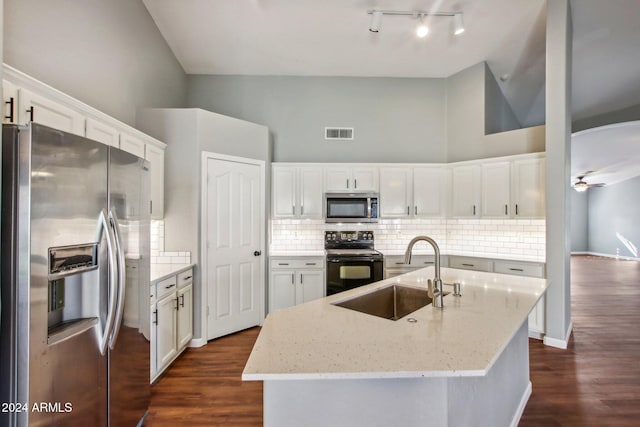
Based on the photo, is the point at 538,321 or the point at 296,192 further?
the point at 296,192

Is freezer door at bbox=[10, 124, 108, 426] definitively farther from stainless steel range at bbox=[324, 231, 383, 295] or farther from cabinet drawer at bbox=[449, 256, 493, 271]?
cabinet drawer at bbox=[449, 256, 493, 271]

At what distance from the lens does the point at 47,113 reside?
5.53 ft

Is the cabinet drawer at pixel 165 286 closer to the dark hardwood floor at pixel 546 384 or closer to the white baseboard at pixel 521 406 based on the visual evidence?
the dark hardwood floor at pixel 546 384

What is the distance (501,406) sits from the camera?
5.86 feet

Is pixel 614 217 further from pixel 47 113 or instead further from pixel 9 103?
pixel 9 103

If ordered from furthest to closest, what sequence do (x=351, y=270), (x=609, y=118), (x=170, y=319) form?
(x=609, y=118) → (x=351, y=270) → (x=170, y=319)

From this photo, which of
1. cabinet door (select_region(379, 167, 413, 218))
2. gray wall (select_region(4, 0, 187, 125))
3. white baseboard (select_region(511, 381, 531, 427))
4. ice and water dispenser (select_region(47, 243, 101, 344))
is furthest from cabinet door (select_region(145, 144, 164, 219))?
white baseboard (select_region(511, 381, 531, 427))

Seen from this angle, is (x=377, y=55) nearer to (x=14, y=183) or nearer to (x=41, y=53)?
(x=41, y=53)

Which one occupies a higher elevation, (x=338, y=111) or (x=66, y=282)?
(x=338, y=111)

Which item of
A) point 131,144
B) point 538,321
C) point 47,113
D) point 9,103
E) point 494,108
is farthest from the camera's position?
point 494,108

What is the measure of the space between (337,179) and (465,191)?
1.88 meters

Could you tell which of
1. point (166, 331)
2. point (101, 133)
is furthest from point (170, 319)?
point (101, 133)

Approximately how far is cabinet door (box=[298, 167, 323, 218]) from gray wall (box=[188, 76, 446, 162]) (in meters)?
0.43

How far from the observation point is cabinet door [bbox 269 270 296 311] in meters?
3.97
